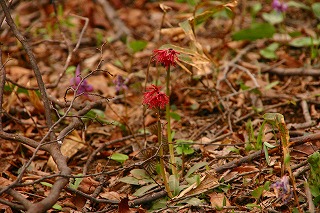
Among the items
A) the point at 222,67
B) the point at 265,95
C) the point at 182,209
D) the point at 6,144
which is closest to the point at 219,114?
the point at 265,95

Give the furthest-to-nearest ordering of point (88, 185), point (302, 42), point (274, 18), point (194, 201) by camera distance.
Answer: point (274, 18) < point (302, 42) < point (88, 185) < point (194, 201)

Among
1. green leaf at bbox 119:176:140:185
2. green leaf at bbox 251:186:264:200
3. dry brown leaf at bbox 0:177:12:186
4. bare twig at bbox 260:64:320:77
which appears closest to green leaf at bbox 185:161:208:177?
green leaf at bbox 119:176:140:185

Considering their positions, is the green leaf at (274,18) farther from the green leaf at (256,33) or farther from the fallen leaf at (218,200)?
the fallen leaf at (218,200)

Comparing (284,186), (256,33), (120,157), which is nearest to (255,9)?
(256,33)

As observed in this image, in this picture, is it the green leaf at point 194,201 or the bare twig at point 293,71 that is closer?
the green leaf at point 194,201

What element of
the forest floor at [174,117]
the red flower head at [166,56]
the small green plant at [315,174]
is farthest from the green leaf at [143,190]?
the small green plant at [315,174]

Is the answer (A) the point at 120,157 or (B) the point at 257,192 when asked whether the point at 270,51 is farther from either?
(B) the point at 257,192
